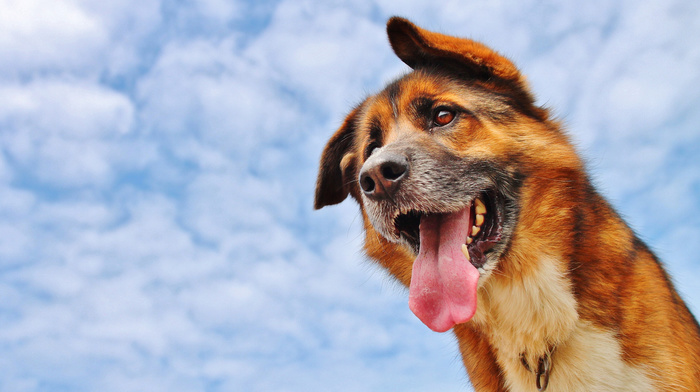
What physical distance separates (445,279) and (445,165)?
0.78 metres

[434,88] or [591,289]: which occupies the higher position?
[434,88]

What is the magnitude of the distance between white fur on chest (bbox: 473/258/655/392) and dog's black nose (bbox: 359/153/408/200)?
955 millimetres

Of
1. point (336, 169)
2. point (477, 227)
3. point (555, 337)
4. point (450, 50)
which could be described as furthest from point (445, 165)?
point (336, 169)

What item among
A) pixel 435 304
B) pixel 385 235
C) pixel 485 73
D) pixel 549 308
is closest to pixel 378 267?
pixel 385 235

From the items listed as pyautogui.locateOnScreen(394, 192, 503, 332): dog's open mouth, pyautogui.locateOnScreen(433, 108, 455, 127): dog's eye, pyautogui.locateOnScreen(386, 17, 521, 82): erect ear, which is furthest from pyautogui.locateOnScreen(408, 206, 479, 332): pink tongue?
pyautogui.locateOnScreen(386, 17, 521, 82): erect ear

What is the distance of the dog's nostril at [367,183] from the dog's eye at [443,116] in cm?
83

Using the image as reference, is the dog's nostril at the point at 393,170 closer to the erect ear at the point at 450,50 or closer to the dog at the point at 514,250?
the dog at the point at 514,250

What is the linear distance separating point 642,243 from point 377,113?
2.29 meters

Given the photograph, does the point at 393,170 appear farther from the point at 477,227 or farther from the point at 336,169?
the point at 336,169

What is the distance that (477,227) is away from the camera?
3.95 metres

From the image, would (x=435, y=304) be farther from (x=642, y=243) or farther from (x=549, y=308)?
(x=642, y=243)

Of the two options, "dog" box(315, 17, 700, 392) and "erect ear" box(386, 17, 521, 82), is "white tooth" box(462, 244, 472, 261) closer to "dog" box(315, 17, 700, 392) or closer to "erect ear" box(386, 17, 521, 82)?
"dog" box(315, 17, 700, 392)

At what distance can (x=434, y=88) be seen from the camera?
14.4 feet

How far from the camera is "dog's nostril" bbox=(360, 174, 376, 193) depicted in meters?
3.71
